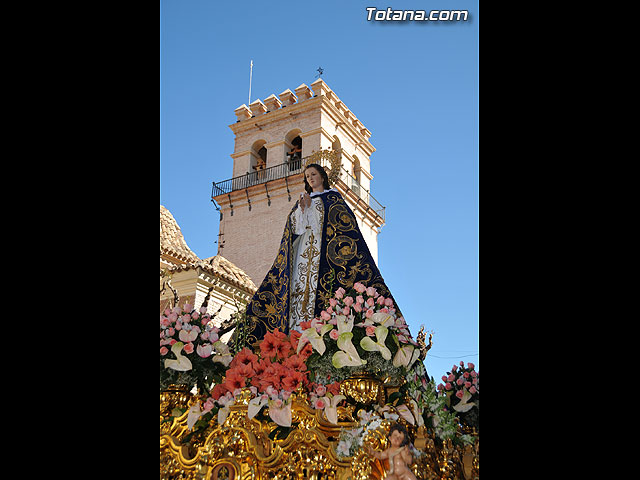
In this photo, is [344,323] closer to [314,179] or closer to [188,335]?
[188,335]

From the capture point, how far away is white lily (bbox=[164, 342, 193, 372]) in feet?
9.59

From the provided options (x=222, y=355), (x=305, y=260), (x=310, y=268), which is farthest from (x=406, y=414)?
(x=305, y=260)

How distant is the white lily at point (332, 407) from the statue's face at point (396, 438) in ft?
0.89

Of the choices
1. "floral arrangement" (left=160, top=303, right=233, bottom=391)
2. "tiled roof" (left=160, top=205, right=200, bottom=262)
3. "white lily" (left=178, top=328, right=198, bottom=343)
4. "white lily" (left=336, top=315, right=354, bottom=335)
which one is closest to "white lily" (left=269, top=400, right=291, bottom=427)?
"white lily" (left=336, top=315, right=354, bottom=335)

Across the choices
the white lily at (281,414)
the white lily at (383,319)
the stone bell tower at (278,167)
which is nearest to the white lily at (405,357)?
the white lily at (383,319)

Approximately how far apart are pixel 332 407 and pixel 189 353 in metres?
0.85

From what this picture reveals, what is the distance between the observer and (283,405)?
261 centimetres

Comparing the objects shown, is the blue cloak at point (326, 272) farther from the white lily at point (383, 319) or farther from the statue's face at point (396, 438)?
the statue's face at point (396, 438)

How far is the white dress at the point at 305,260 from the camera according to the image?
392cm

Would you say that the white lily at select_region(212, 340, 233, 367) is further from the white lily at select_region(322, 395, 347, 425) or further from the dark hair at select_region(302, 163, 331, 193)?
the dark hair at select_region(302, 163, 331, 193)

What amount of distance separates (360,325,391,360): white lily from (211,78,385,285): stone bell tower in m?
16.8

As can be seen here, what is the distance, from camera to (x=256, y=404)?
103 inches
